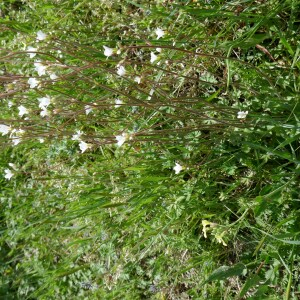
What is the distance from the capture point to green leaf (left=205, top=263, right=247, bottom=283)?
213 cm

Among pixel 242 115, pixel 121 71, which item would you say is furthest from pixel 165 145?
pixel 121 71

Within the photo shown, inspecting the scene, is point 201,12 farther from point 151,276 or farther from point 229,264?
point 151,276

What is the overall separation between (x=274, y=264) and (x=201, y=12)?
3.82ft

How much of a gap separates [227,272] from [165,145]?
700mm

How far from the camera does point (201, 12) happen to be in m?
1.88

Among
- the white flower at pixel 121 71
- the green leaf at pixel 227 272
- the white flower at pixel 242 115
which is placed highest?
the white flower at pixel 121 71

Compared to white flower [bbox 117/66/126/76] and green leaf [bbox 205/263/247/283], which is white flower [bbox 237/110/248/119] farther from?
green leaf [bbox 205/263/247/283]

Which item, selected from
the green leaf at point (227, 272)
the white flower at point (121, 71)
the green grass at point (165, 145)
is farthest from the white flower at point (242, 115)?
the green leaf at point (227, 272)

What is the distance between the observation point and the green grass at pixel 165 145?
6.50ft

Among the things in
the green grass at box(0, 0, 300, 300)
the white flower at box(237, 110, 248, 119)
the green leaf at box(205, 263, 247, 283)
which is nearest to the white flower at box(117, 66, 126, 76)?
the green grass at box(0, 0, 300, 300)

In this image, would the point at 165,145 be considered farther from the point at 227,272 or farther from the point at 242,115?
the point at 227,272

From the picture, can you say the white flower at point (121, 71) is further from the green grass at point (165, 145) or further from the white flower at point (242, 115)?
the white flower at point (242, 115)

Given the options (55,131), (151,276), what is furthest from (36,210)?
(55,131)

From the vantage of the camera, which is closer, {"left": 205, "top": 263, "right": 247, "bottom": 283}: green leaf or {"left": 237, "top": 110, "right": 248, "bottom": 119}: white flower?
{"left": 237, "top": 110, "right": 248, "bottom": 119}: white flower
